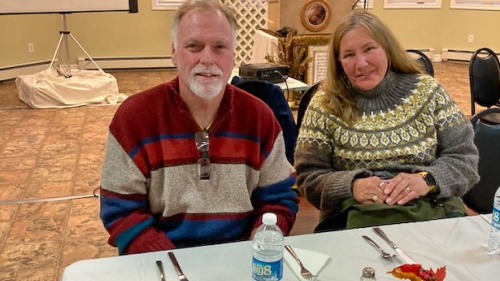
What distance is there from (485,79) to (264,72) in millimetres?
1684

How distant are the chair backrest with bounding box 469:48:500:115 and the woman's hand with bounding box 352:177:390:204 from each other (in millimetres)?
2297

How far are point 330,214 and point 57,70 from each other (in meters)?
4.84

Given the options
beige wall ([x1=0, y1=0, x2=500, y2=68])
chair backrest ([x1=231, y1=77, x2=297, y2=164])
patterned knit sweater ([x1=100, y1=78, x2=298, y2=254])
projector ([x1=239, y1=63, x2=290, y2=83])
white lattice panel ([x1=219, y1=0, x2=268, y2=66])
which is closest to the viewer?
patterned knit sweater ([x1=100, y1=78, x2=298, y2=254])

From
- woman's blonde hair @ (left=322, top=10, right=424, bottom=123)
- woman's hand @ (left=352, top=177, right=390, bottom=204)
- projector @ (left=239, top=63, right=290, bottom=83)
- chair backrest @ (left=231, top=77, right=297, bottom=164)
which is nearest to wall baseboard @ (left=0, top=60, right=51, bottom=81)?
projector @ (left=239, top=63, right=290, bottom=83)

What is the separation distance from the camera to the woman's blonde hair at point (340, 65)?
70.2 inches

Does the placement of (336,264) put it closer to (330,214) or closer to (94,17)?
(330,214)

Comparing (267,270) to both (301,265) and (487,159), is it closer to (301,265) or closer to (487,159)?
(301,265)

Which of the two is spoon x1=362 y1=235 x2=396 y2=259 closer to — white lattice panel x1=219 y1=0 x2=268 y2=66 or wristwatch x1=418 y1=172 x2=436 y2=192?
wristwatch x1=418 y1=172 x2=436 y2=192

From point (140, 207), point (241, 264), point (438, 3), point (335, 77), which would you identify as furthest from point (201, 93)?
point (438, 3)

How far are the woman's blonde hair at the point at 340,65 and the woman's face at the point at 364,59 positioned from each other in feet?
0.06

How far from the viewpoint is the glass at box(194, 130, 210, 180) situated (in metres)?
1.45

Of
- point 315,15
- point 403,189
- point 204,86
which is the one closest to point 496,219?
point 403,189

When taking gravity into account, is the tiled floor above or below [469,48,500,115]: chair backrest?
below

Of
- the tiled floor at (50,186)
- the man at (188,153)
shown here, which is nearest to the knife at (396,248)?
the man at (188,153)
